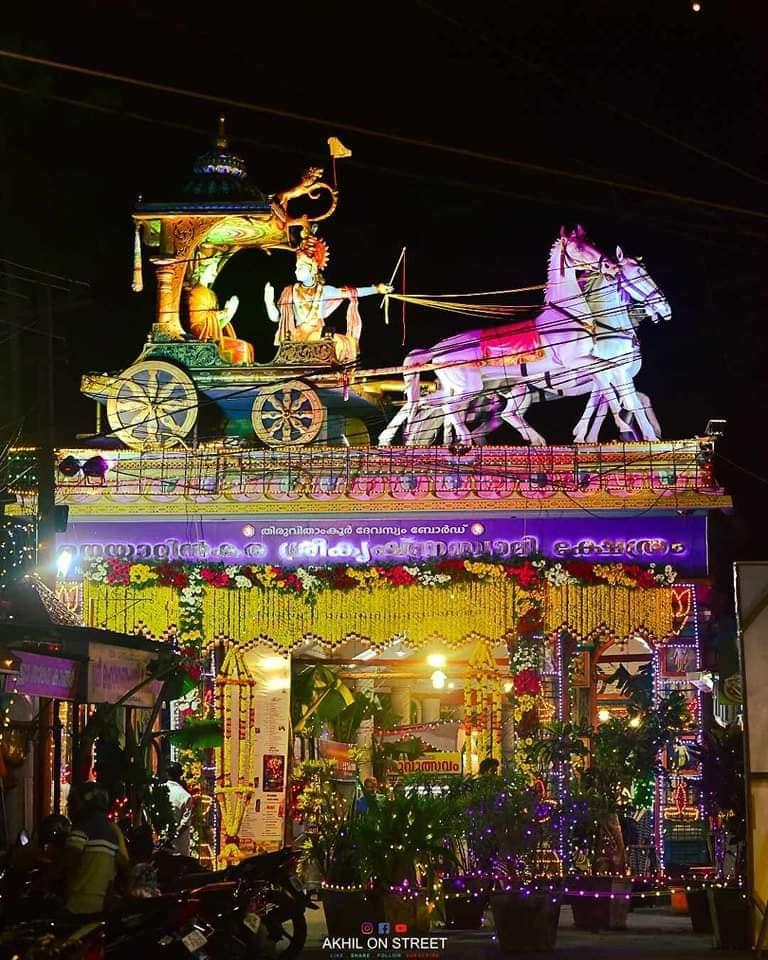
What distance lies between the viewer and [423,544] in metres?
22.7

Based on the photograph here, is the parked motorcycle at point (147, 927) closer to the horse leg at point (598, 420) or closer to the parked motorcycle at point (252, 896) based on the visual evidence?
the parked motorcycle at point (252, 896)

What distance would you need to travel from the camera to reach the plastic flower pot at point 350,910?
15273 mm

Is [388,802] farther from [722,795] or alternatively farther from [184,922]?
[184,922]

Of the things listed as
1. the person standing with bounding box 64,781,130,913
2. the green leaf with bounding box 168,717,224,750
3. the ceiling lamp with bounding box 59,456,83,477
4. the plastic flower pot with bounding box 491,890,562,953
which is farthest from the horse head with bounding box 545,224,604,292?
the person standing with bounding box 64,781,130,913

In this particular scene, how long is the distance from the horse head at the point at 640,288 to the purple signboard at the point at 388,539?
3.12 meters

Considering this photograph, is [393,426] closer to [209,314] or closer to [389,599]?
[389,599]

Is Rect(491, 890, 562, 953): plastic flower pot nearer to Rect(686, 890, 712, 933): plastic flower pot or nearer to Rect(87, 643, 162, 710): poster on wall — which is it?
Rect(686, 890, 712, 933): plastic flower pot

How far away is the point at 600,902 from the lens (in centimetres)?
1708

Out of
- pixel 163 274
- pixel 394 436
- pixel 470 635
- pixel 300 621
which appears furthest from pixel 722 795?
pixel 163 274

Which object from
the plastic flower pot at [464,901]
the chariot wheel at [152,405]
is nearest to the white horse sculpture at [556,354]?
the chariot wheel at [152,405]

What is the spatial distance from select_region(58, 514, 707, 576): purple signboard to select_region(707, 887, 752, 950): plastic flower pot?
26.1ft

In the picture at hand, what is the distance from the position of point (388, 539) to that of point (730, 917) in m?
9.10

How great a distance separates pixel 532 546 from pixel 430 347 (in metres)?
3.67

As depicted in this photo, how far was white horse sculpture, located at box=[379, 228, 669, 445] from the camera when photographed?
23.7m
